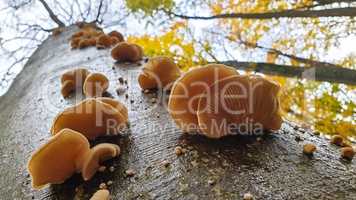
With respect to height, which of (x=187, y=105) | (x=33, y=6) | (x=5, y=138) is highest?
(x=33, y=6)

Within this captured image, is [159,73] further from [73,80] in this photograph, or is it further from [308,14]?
[308,14]

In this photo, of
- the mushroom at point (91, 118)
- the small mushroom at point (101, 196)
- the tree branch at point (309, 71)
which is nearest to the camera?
the small mushroom at point (101, 196)


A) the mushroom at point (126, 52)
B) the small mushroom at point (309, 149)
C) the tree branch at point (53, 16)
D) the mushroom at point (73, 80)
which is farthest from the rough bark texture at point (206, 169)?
the tree branch at point (53, 16)

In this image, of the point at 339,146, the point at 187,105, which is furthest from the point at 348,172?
the point at 187,105

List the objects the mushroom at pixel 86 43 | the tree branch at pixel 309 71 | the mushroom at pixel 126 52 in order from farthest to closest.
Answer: the tree branch at pixel 309 71, the mushroom at pixel 86 43, the mushroom at pixel 126 52

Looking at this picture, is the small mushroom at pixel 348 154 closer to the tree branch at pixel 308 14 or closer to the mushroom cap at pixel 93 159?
the mushroom cap at pixel 93 159

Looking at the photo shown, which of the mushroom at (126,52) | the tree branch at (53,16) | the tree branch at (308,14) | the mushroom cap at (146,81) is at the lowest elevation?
the mushroom cap at (146,81)

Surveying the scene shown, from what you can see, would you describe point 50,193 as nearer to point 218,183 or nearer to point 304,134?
point 218,183
